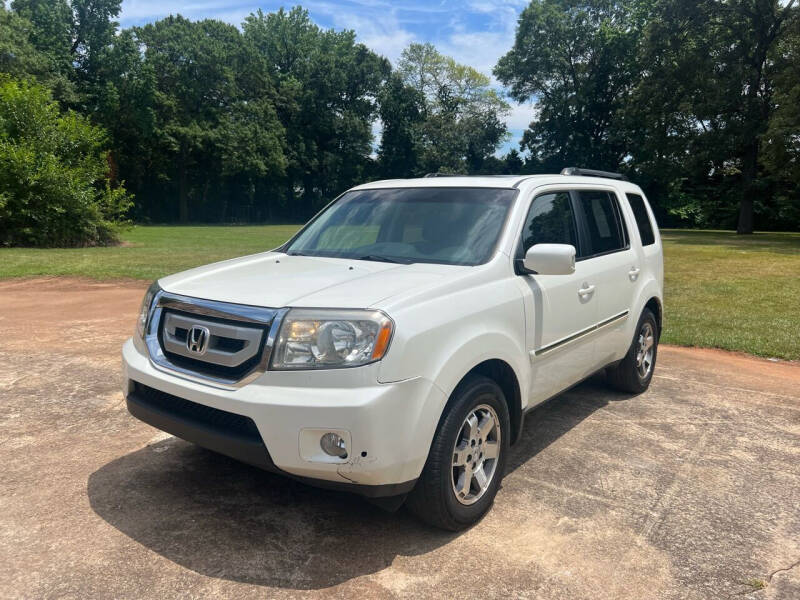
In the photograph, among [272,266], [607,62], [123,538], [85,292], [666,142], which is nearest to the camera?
[123,538]

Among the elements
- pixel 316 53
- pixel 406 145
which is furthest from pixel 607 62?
pixel 316 53

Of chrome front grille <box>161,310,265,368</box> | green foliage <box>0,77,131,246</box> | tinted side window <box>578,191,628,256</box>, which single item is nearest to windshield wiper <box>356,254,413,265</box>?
chrome front grille <box>161,310,265,368</box>

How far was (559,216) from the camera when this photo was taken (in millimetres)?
4418

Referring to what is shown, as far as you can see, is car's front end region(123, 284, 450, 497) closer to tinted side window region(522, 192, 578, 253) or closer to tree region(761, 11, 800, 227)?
tinted side window region(522, 192, 578, 253)

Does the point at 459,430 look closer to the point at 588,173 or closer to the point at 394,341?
the point at 394,341

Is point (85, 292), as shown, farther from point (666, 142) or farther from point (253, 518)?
point (666, 142)

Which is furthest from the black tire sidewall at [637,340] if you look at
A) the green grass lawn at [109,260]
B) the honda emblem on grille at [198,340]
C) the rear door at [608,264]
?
the green grass lawn at [109,260]

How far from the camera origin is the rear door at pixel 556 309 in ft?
12.5

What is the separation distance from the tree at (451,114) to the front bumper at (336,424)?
2287 inches

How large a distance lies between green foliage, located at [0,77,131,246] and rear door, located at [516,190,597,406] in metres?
A: 21.1

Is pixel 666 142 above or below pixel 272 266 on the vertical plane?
above

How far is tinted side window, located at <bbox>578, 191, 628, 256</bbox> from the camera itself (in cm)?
476

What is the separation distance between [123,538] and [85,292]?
9.91 metres

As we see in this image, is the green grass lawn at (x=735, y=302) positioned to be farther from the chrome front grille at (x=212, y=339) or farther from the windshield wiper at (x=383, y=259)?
the chrome front grille at (x=212, y=339)
